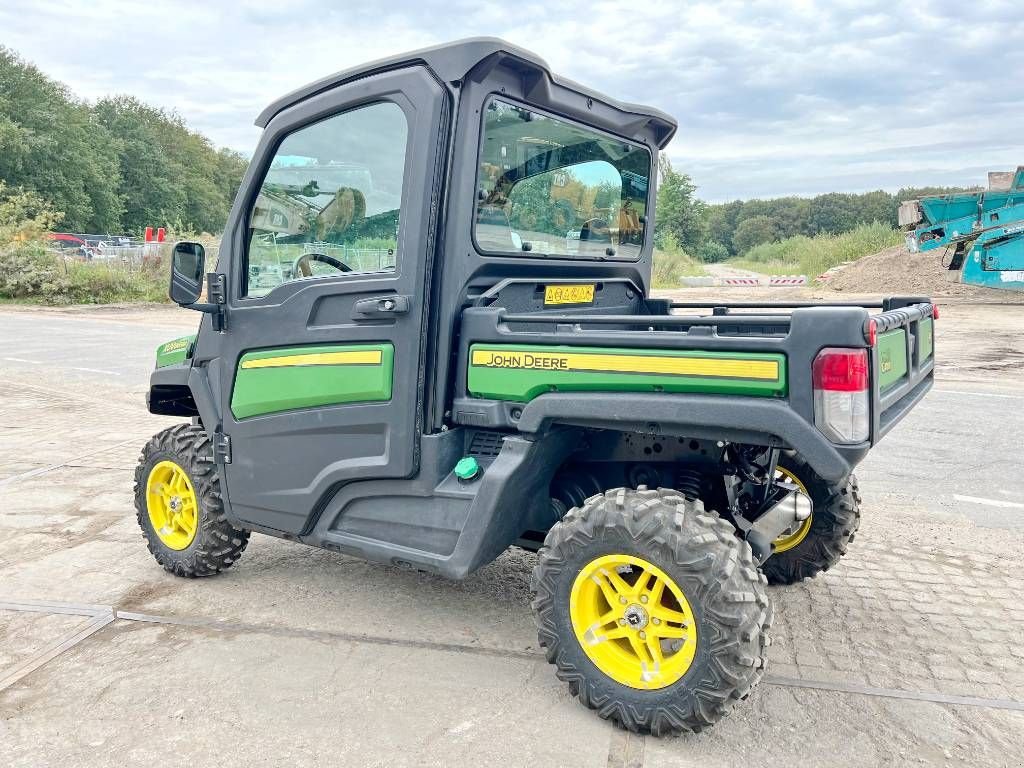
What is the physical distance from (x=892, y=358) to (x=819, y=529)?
114 centimetres

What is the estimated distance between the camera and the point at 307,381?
137 inches

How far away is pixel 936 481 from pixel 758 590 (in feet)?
12.4

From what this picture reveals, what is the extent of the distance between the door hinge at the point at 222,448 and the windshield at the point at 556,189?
146 cm

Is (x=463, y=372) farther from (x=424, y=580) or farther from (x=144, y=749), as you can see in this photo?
(x=144, y=749)

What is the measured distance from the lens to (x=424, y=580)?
405cm

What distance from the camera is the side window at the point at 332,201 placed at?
3.29 meters

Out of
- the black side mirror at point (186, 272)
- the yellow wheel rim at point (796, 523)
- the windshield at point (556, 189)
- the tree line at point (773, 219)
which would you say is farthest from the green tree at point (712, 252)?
the black side mirror at point (186, 272)

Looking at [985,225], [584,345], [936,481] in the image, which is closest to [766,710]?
[584,345]

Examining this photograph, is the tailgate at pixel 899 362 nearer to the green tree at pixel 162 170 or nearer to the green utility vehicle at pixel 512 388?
the green utility vehicle at pixel 512 388

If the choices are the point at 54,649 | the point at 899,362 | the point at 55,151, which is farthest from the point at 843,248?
the point at 55,151

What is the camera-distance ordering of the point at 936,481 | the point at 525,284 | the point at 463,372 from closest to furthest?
the point at 463,372, the point at 525,284, the point at 936,481

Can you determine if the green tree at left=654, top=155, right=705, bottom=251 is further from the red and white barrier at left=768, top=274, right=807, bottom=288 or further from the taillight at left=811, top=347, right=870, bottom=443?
the taillight at left=811, top=347, right=870, bottom=443

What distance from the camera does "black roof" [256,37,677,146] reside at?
304 cm

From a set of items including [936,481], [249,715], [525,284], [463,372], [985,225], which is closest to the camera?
[249,715]
